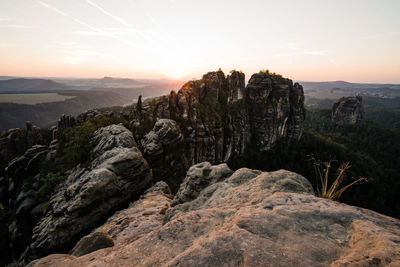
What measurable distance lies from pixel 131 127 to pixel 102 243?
23247 millimetres

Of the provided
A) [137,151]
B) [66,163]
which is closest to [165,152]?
[137,151]

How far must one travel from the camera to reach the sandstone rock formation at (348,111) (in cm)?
16675

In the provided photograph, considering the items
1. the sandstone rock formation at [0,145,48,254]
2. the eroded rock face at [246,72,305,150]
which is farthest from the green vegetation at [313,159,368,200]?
the eroded rock face at [246,72,305,150]

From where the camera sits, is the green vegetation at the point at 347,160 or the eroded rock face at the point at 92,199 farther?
the green vegetation at the point at 347,160

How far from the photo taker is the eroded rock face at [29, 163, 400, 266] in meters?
3.82

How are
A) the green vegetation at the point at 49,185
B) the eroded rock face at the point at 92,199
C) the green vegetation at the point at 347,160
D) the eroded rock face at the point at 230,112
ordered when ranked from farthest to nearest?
1. the green vegetation at the point at 347,160
2. the eroded rock face at the point at 230,112
3. the green vegetation at the point at 49,185
4. the eroded rock face at the point at 92,199

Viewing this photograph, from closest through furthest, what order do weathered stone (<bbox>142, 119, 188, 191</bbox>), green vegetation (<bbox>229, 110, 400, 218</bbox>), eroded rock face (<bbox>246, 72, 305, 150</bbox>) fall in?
weathered stone (<bbox>142, 119, 188, 191</bbox>) → green vegetation (<bbox>229, 110, 400, 218</bbox>) → eroded rock face (<bbox>246, 72, 305, 150</bbox>)

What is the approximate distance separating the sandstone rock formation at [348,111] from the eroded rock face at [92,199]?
210405 mm

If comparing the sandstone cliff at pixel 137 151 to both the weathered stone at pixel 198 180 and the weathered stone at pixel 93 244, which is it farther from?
the weathered stone at pixel 198 180

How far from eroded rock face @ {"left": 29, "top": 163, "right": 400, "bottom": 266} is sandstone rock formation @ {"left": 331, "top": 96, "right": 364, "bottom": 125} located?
211 meters

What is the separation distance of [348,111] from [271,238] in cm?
21722

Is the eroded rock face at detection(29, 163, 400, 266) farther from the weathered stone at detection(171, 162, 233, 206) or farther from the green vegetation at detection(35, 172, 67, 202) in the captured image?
the green vegetation at detection(35, 172, 67, 202)

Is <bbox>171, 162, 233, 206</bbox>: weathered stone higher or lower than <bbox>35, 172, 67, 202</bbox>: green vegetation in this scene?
higher

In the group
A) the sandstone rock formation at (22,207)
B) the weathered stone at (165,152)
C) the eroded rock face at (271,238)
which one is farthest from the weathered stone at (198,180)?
the sandstone rock formation at (22,207)
